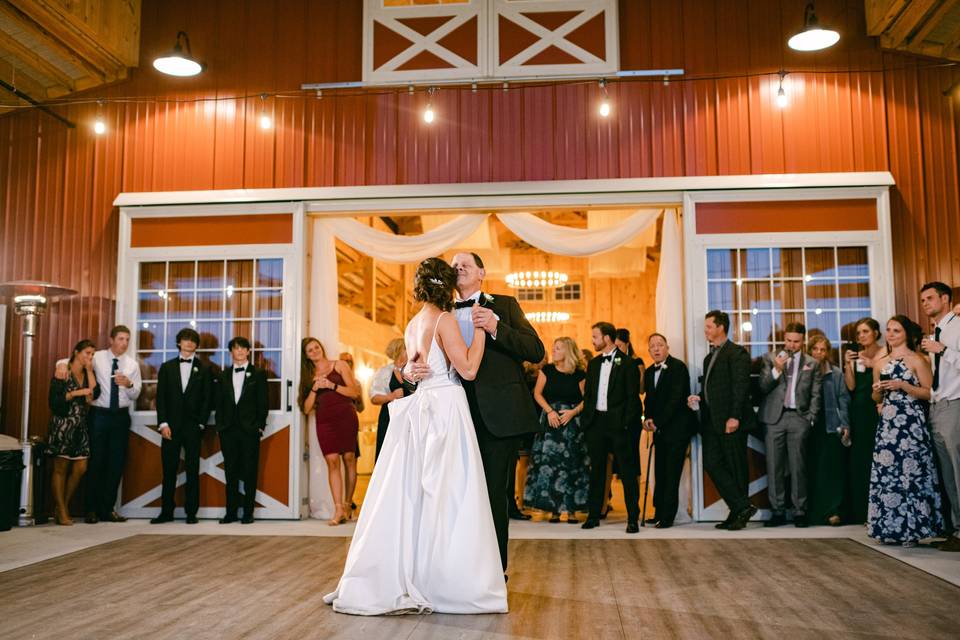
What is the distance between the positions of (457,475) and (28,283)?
508cm

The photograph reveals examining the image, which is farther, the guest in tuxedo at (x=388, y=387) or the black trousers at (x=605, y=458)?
the guest in tuxedo at (x=388, y=387)

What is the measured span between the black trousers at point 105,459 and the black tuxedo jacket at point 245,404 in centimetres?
94

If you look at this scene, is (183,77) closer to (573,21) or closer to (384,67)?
(384,67)

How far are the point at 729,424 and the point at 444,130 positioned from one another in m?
3.59

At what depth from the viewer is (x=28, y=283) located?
698 centimetres

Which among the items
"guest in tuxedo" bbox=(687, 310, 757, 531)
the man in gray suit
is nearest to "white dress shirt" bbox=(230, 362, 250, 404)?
"guest in tuxedo" bbox=(687, 310, 757, 531)

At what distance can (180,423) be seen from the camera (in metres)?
6.94

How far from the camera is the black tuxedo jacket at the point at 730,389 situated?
20.9ft

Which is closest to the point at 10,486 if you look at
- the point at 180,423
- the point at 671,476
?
the point at 180,423

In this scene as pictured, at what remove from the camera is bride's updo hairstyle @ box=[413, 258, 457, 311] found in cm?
387

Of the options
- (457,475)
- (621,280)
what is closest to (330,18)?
(457,475)

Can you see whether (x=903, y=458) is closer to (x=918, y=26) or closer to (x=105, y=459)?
(x=918, y=26)

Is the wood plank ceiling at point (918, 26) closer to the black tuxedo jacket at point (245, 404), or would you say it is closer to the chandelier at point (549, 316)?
the black tuxedo jacket at point (245, 404)

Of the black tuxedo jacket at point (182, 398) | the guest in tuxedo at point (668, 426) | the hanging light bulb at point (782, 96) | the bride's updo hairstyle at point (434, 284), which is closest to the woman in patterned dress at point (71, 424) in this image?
the black tuxedo jacket at point (182, 398)
